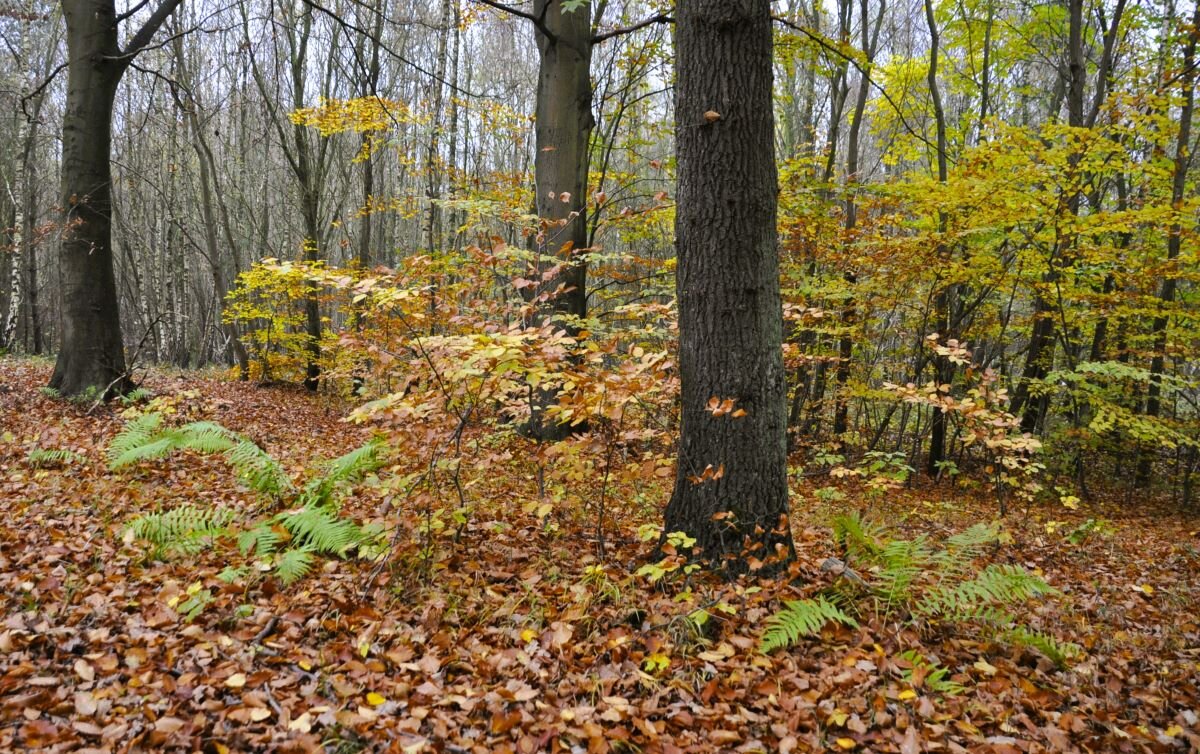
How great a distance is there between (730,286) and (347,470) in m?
3.26

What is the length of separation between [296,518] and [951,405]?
5.70 meters

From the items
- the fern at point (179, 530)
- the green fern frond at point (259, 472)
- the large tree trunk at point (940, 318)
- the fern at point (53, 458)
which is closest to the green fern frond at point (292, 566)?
the fern at point (179, 530)

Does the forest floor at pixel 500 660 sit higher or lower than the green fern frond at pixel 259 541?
lower

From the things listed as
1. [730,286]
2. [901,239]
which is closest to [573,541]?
[730,286]

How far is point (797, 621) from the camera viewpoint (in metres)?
3.37

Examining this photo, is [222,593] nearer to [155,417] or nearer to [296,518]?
[296,518]

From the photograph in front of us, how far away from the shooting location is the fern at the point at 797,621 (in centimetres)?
331

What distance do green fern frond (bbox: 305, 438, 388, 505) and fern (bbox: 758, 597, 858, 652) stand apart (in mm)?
3020

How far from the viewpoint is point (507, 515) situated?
5.21 metres

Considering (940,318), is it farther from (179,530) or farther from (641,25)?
(179,530)

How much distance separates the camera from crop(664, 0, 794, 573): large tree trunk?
3.73m

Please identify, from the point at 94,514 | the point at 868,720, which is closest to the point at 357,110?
the point at 94,514

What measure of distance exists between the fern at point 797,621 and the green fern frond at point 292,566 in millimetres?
2687

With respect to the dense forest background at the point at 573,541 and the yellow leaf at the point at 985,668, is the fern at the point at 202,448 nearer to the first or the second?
the dense forest background at the point at 573,541
